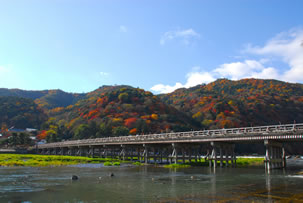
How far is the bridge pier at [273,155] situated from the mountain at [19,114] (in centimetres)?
16465

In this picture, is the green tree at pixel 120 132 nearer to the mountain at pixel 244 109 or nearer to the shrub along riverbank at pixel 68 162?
the shrub along riverbank at pixel 68 162

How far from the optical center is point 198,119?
142 metres

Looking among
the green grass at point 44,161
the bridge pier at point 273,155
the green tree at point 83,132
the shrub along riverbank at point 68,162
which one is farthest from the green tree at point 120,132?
the bridge pier at point 273,155

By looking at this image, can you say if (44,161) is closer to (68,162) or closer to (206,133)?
(68,162)

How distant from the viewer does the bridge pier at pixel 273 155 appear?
34750mm

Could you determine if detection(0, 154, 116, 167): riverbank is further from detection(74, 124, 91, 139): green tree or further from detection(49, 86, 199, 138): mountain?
detection(74, 124, 91, 139): green tree

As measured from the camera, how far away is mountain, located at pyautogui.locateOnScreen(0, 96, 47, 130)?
166625 mm

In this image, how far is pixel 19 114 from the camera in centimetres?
17200

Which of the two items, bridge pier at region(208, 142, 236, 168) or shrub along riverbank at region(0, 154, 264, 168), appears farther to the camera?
shrub along riverbank at region(0, 154, 264, 168)

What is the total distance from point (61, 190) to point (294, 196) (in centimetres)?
1787

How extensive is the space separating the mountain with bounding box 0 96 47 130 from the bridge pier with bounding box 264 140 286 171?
16465 cm

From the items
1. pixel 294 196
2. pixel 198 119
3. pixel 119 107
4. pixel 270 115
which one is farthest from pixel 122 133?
pixel 294 196

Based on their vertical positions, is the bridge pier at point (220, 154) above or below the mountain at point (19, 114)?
below

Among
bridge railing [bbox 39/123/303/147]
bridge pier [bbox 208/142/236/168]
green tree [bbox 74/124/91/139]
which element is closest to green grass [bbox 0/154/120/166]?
bridge railing [bbox 39/123/303/147]
